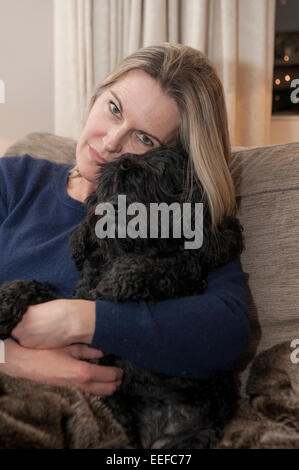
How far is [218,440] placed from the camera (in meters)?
1.00

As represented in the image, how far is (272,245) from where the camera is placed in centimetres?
136

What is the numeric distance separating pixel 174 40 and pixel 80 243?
1.90 m

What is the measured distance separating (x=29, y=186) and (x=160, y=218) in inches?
20.8

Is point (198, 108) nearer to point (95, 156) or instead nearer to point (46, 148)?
point (95, 156)

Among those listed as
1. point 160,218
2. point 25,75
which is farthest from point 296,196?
point 25,75

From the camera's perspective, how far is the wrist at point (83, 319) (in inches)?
39.4

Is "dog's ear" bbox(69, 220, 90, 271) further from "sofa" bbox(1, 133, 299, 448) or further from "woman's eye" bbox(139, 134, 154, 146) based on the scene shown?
"sofa" bbox(1, 133, 299, 448)

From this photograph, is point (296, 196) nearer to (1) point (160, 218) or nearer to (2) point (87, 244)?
(1) point (160, 218)

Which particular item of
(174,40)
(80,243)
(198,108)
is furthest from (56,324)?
(174,40)

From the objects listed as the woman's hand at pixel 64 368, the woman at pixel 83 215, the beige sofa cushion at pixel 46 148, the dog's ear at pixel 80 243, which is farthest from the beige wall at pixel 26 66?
the woman's hand at pixel 64 368

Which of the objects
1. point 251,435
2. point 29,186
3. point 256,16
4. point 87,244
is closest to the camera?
point 251,435

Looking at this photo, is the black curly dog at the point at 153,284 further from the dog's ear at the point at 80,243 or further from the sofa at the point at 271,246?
the sofa at the point at 271,246

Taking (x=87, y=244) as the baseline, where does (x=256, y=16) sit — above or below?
above

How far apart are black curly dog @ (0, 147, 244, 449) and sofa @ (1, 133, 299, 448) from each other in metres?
0.26
